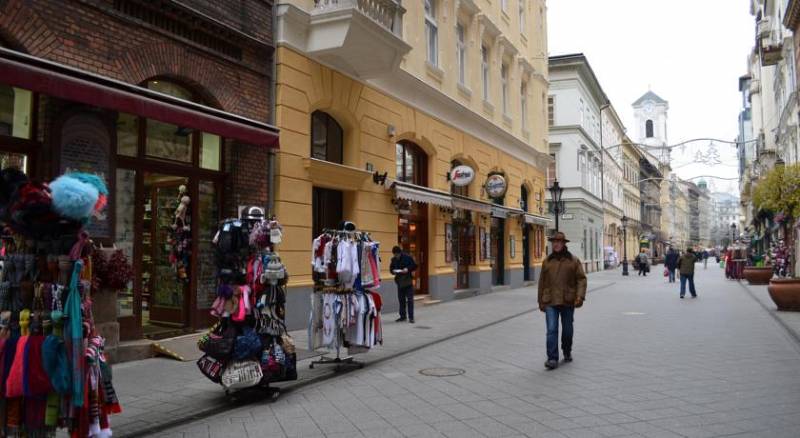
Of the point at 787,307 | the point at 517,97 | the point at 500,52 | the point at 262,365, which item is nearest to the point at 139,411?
the point at 262,365

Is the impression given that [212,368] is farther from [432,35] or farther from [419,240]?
[432,35]

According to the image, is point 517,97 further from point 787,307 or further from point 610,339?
point 610,339

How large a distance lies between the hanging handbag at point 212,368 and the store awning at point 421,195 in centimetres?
898

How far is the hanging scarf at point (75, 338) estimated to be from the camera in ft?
13.6

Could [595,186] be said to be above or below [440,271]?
above

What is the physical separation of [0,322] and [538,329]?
1024cm

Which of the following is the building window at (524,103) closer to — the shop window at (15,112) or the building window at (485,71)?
the building window at (485,71)

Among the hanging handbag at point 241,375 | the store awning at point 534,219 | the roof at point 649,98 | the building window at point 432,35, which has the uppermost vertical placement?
the roof at point 649,98

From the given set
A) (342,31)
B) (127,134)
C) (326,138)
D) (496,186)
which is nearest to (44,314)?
(127,134)

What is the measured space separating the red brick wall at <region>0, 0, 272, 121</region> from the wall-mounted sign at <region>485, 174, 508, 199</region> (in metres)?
11.3

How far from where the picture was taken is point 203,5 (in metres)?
10.0

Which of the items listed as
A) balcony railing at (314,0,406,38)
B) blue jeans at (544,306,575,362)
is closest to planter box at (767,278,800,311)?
blue jeans at (544,306,575,362)

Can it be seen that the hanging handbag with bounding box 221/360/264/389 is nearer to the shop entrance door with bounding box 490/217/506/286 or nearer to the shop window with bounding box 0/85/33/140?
the shop window with bounding box 0/85/33/140

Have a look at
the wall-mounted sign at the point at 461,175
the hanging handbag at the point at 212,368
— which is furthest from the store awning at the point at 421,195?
the hanging handbag at the point at 212,368
